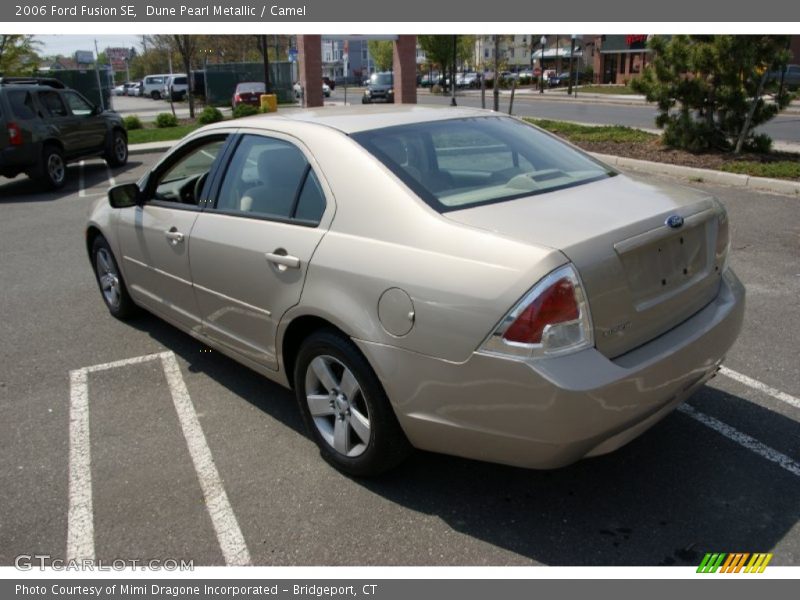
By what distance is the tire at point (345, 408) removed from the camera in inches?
121

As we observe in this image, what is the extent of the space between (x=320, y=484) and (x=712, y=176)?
30.4ft

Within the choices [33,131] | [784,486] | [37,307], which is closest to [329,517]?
[784,486]

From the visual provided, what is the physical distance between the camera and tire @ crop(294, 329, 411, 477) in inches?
121

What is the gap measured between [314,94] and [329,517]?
2888 centimetres

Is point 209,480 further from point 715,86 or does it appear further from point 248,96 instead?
point 248,96

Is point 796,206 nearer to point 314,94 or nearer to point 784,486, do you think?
point 784,486

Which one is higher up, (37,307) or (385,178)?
(385,178)

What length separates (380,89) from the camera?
4012 cm

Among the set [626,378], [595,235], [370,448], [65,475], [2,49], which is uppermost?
[2,49]

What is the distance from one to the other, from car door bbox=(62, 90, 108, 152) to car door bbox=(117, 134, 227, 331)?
1053cm

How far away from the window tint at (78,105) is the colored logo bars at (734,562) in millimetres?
14432

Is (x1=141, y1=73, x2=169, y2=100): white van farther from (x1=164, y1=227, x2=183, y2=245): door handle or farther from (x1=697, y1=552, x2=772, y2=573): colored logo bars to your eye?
(x1=697, y1=552, x2=772, y2=573): colored logo bars

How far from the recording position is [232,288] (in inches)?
149

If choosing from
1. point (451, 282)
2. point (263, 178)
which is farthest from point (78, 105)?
point (451, 282)
